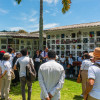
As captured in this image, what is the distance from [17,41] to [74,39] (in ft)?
13.9

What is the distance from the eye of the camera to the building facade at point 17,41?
9.76 metres

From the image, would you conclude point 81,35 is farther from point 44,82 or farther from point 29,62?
point 44,82

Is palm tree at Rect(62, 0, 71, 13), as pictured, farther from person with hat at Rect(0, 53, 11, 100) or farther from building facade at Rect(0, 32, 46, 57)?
person with hat at Rect(0, 53, 11, 100)

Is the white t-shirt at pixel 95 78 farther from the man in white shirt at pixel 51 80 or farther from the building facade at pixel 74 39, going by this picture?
the building facade at pixel 74 39

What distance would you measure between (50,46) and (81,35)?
2.44 meters

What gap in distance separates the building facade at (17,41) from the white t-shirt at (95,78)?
8.10m

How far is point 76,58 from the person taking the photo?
9.05 meters

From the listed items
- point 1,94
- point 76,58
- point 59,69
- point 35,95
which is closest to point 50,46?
point 76,58

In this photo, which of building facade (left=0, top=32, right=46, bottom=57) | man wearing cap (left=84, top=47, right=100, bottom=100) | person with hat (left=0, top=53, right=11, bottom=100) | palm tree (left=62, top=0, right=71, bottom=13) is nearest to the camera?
man wearing cap (left=84, top=47, right=100, bottom=100)

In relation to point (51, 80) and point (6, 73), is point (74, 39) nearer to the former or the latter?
point (6, 73)

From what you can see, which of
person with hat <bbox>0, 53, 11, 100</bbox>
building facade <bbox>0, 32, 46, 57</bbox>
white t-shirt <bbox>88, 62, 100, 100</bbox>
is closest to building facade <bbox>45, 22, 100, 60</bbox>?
building facade <bbox>0, 32, 46, 57</bbox>

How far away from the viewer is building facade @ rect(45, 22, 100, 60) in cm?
830

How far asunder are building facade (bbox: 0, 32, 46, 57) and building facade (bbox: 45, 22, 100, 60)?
1.46m

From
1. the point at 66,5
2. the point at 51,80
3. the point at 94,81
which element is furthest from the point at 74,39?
the point at 94,81
